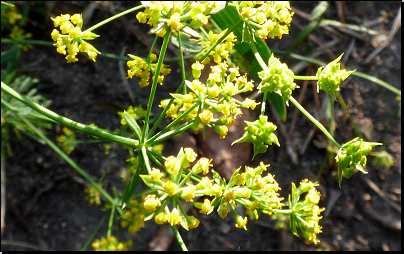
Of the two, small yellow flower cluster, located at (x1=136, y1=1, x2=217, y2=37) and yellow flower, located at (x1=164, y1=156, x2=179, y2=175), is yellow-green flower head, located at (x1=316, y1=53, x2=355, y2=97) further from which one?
yellow flower, located at (x1=164, y1=156, x2=179, y2=175)

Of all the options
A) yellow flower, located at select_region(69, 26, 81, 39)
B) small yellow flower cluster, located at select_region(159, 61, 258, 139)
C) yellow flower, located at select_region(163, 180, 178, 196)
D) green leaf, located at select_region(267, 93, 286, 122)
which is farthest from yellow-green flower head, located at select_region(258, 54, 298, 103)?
yellow flower, located at select_region(69, 26, 81, 39)

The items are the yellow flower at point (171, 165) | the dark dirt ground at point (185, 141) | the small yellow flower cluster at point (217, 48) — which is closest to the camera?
the yellow flower at point (171, 165)

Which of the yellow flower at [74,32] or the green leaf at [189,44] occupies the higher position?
the yellow flower at [74,32]

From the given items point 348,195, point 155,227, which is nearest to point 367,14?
point 348,195

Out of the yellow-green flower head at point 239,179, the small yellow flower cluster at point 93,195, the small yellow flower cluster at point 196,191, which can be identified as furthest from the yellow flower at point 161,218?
the small yellow flower cluster at point 93,195

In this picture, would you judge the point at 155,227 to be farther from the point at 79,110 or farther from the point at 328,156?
the point at 328,156

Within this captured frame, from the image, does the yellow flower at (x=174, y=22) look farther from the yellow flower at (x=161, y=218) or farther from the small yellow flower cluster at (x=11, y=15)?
the small yellow flower cluster at (x=11, y=15)

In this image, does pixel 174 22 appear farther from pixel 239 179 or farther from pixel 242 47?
pixel 242 47
